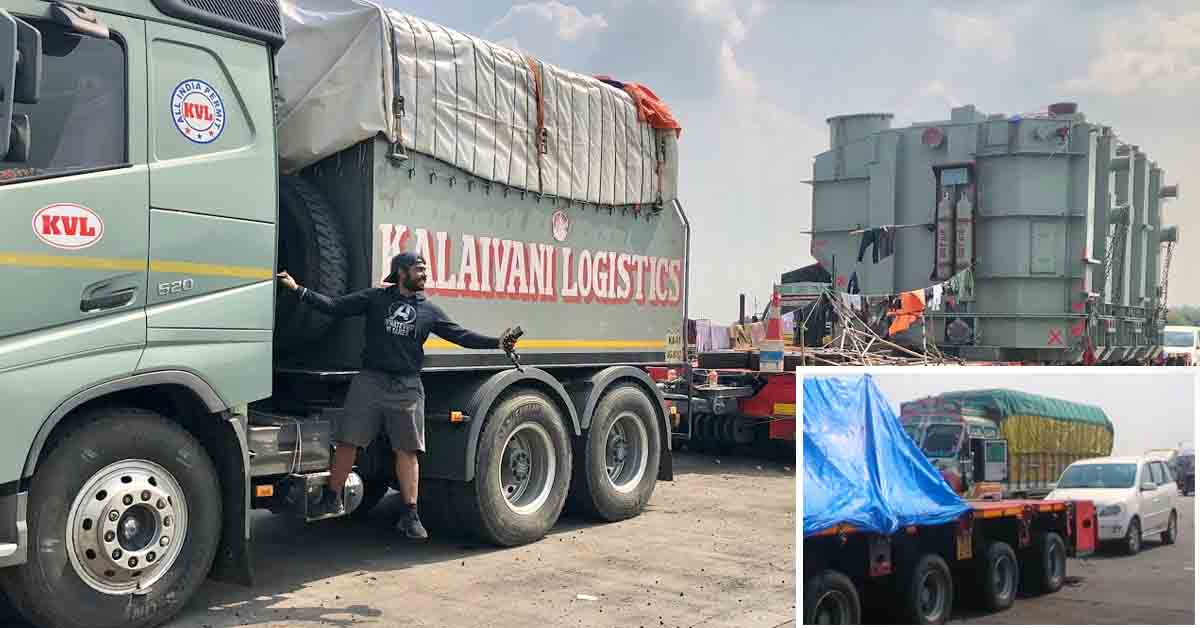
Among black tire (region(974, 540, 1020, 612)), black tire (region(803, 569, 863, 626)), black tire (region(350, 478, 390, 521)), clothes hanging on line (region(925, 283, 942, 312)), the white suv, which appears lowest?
black tire (region(350, 478, 390, 521))

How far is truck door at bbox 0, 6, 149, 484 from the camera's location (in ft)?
16.6

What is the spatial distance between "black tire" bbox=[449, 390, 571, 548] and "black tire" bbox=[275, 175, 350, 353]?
4.87 ft

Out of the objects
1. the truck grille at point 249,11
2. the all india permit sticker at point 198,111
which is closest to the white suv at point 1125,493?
the all india permit sticker at point 198,111

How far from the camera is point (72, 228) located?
525cm

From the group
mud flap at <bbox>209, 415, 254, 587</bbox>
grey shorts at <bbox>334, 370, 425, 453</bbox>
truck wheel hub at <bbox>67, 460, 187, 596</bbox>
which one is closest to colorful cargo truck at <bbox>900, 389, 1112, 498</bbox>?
truck wheel hub at <bbox>67, 460, 187, 596</bbox>

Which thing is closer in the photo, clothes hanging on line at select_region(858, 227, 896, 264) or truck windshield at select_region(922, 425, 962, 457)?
truck windshield at select_region(922, 425, 962, 457)

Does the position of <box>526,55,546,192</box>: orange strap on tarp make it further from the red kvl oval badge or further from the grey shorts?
the red kvl oval badge

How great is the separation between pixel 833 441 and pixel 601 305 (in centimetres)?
651

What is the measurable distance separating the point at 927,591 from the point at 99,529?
417 cm

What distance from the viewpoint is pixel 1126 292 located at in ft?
61.9

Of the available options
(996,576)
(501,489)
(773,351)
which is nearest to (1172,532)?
(996,576)

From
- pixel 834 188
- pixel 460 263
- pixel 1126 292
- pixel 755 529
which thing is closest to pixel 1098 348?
pixel 1126 292

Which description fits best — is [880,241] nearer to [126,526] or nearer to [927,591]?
[126,526]

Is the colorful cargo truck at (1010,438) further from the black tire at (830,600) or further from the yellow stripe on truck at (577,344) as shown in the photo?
the yellow stripe on truck at (577,344)
